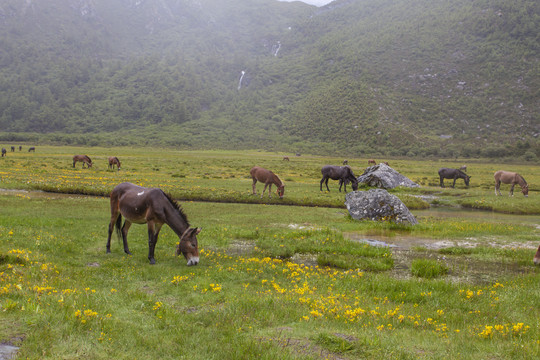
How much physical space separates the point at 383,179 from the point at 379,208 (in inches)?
745

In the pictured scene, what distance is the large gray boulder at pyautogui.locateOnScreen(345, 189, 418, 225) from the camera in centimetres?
2284

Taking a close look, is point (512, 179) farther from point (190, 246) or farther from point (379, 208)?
point (190, 246)

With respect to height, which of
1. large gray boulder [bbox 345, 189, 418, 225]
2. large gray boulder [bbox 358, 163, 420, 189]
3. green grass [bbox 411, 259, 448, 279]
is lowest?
green grass [bbox 411, 259, 448, 279]

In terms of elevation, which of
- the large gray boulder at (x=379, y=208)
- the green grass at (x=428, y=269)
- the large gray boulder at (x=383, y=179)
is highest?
the large gray boulder at (x=383, y=179)

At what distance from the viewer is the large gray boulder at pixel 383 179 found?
136ft

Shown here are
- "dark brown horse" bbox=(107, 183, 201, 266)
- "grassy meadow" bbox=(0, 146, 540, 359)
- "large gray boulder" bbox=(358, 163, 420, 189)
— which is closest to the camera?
"grassy meadow" bbox=(0, 146, 540, 359)

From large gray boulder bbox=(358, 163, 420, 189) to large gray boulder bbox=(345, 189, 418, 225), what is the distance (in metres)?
16.8

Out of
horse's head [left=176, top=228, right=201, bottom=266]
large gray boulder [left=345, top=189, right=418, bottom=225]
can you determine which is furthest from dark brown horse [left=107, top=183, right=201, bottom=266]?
large gray boulder [left=345, top=189, right=418, bottom=225]

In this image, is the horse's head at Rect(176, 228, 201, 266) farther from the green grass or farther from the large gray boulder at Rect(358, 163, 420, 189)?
the large gray boulder at Rect(358, 163, 420, 189)

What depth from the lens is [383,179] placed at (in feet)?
137

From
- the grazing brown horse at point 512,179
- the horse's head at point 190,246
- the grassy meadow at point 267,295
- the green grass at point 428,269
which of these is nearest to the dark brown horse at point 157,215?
the horse's head at point 190,246

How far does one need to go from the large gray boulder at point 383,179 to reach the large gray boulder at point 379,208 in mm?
16778

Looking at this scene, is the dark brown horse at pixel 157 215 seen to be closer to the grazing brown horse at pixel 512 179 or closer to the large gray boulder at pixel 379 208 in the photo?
the large gray boulder at pixel 379 208

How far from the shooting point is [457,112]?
144 metres
